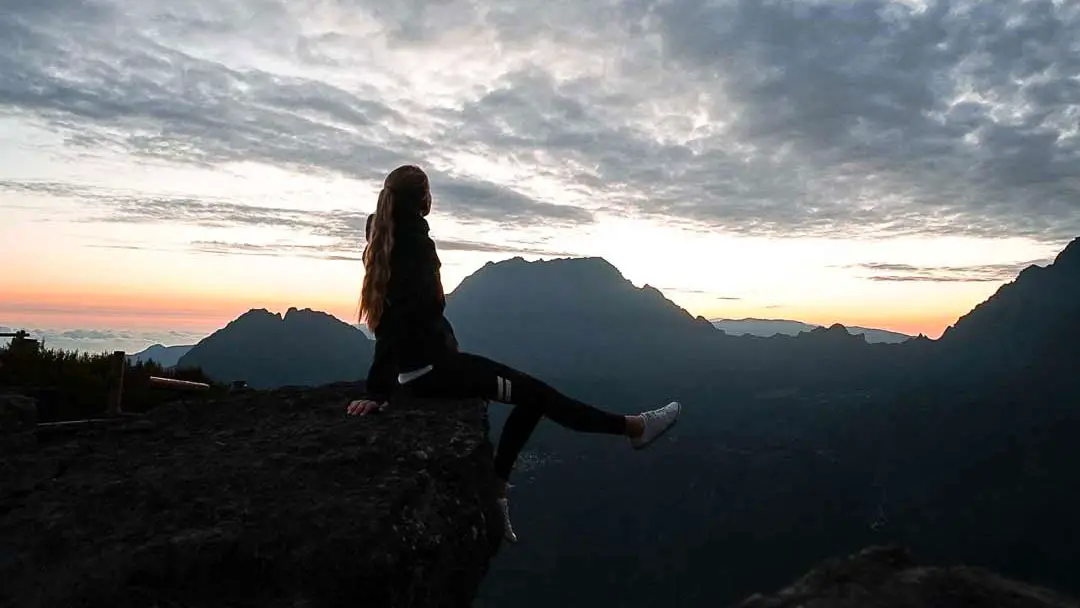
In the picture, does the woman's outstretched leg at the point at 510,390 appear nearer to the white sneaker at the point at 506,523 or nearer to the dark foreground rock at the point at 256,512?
the dark foreground rock at the point at 256,512

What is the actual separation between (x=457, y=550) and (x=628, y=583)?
171 metres

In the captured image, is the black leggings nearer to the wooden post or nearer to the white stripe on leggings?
the white stripe on leggings

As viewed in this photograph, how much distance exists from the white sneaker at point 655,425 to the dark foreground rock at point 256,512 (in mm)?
1493

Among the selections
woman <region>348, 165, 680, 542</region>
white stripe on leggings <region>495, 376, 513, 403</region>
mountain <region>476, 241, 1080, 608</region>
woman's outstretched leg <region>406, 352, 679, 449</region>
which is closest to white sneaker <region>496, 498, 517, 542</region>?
woman <region>348, 165, 680, 542</region>

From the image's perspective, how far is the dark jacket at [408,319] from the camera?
6324 mm

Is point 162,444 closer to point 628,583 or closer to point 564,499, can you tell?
point 628,583

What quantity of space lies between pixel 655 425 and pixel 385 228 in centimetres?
321

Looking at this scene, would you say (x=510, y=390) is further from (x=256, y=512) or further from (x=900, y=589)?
(x=900, y=589)

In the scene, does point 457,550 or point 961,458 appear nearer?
point 457,550

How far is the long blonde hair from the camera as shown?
6426 millimetres

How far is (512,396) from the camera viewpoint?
254 inches

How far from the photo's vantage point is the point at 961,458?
616 feet

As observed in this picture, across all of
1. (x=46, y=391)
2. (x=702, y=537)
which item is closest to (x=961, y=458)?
(x=702, y=537)

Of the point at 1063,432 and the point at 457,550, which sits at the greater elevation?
the point at 457,550
